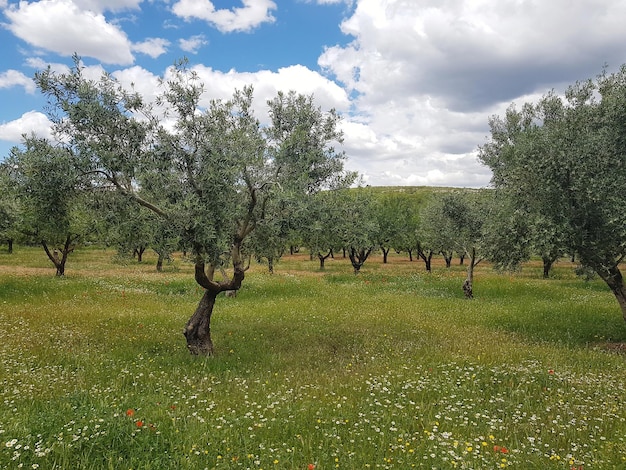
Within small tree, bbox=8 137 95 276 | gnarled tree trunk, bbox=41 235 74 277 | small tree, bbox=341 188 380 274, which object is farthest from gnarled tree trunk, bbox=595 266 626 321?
gnarled tree trunk, bbox=41 235 74 277

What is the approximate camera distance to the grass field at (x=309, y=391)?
290 inches

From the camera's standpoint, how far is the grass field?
24.1 feet

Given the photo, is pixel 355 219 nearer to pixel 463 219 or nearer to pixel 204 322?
pixel 204 322

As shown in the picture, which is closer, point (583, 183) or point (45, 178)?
point (45, 178)

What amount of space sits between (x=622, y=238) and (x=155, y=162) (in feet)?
57.4

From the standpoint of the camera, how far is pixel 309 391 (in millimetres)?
10859

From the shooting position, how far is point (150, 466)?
6852 millimetres

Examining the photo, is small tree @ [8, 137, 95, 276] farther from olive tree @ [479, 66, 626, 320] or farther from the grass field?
olive tree @ [479, 66, 626, 320]

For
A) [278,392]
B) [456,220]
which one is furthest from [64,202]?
[456,220]

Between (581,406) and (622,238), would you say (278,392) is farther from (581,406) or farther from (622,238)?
(622,238)

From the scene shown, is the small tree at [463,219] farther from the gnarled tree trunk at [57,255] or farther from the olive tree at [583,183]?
the gnarled tree trunk at [57,255]

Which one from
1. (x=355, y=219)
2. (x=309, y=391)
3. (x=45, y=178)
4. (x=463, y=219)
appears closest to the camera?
(x=309, y=391)

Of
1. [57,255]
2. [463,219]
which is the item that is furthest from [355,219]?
[57,255]

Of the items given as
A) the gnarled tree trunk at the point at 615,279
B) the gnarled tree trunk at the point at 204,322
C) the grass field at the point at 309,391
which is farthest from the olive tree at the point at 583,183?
the gnarled tree trunk at the point at 204,322
